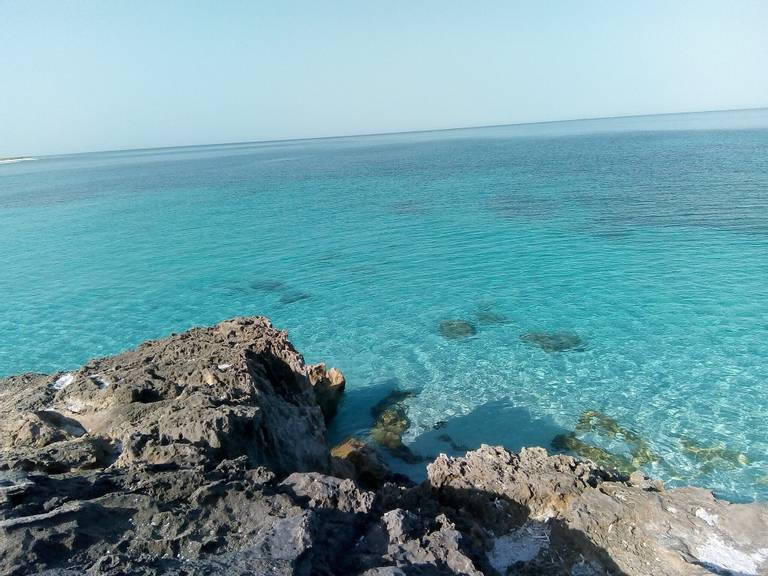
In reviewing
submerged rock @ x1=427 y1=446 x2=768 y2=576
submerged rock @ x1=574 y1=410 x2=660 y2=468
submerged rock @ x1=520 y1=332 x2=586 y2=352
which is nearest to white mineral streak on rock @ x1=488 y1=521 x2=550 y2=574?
submerged rock @ x1=427 y1=446 x2=768 y2=576

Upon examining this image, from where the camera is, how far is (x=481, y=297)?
27812mm

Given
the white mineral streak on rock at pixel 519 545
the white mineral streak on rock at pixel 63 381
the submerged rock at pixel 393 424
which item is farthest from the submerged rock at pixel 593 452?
the white mineral streak on rock at pixel 63 381

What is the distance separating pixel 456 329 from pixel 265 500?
17684 millimetres

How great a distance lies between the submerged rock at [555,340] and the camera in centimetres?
2203

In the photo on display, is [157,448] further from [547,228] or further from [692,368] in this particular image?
[547,228]

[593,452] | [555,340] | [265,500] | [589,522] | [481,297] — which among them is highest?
[265,500]

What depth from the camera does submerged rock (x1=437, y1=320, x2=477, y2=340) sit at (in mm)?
23984

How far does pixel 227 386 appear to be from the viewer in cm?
1245

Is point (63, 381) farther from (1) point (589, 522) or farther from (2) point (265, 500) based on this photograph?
(1) point (589, 522)

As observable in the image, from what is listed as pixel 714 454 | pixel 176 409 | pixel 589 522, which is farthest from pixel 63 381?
pixel 714 454

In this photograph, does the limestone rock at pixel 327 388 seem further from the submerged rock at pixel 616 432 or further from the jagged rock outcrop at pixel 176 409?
the submerged rock at pixel 616 432

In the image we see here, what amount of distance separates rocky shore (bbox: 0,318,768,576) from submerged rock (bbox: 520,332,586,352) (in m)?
10.6

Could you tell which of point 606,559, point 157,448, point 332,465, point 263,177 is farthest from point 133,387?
point 263,177

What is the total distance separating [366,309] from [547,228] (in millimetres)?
19257
